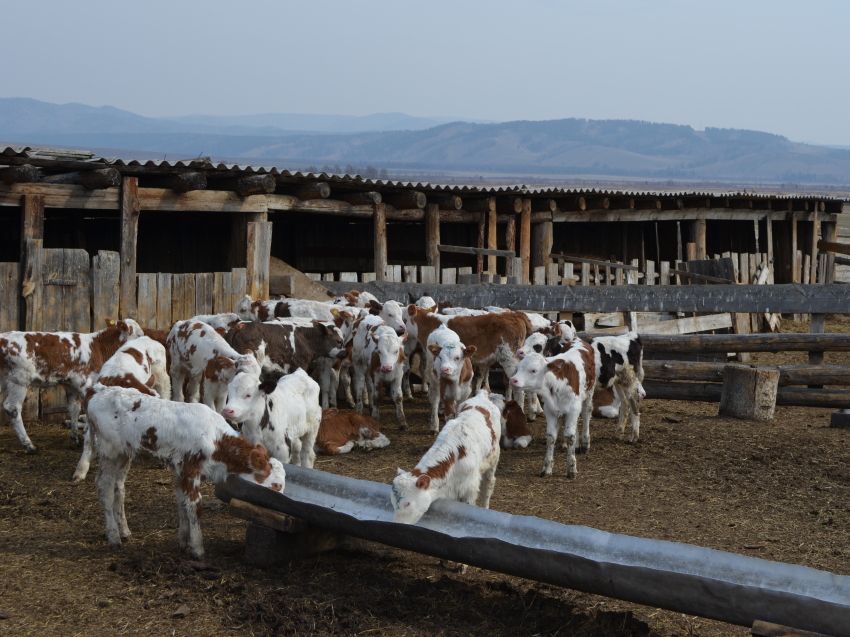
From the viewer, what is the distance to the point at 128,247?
13.4 metres

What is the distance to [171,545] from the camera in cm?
750

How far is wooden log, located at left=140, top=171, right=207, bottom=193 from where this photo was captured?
13586mm


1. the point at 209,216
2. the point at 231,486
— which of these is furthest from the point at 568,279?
the point at 231,486

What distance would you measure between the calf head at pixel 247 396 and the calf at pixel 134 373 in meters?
0.96

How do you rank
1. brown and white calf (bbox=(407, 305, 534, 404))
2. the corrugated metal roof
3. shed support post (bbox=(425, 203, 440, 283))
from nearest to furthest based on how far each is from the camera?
brown and white calf (bbox=(407, 305, 534, 404)) → the corrugated metal roof → shed support post (bbox=(425, 203, 440, 283))

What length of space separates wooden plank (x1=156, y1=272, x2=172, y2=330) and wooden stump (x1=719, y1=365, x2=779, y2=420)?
323 inches

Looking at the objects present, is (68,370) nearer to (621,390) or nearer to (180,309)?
(180,309)

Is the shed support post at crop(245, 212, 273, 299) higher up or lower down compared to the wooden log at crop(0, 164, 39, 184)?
lower down

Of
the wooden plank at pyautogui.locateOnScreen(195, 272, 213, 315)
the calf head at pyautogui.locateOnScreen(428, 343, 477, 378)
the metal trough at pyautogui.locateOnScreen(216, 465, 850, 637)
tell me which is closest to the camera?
the metal trough at pyautogui.locateOnScreen(216, 465, 850, 637)

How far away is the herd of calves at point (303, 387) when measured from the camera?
24.0 ft

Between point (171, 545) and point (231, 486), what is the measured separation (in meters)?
0.80

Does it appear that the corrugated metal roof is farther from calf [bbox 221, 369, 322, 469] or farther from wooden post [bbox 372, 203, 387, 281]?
calf [bbox 221, 369, 322, 469]

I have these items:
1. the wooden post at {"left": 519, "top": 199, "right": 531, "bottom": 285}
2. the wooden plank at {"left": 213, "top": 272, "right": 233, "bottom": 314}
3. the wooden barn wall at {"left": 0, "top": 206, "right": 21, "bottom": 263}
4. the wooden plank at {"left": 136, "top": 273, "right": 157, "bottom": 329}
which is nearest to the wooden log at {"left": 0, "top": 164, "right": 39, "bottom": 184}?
the wooden plank at {"left": 136, "top": 273, "right": 157, "bottom": 329}

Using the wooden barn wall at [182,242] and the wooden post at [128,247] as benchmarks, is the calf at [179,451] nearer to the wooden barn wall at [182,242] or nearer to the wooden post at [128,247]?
the wooden post at [128,247]
